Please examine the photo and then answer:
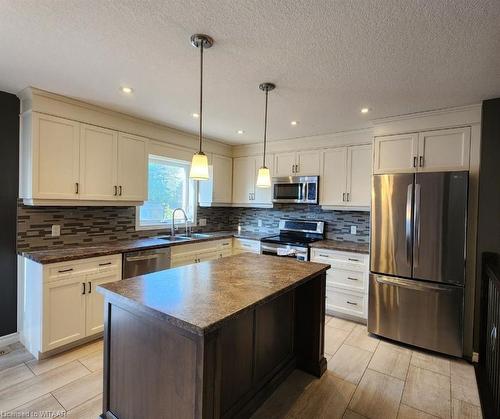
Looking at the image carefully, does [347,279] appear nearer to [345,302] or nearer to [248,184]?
[345,302]

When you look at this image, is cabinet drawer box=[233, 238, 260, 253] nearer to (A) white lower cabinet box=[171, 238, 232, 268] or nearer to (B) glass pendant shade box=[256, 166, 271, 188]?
(A) white lower cabinet box=[171, 238, 232, 268]

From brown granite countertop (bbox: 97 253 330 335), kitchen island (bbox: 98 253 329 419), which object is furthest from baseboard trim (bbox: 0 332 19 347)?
brown granite countertop (bbox: 97 253 330 335)

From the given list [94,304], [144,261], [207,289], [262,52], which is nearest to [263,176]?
[262,52]

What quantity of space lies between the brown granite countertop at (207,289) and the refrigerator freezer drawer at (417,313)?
3.94ft

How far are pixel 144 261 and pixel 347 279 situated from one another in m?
2.45

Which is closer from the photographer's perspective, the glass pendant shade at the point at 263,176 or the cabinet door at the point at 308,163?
the glass pendant shade at the point at 263,176

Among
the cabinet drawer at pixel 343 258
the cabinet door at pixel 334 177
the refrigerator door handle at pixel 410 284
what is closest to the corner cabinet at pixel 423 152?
→ the cabinet door at pixel 334 177

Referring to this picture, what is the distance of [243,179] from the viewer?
15.6 ft

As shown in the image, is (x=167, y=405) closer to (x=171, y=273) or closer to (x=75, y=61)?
(x=171, y=273)

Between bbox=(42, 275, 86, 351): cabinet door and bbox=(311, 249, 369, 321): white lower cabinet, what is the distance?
8.76 feet

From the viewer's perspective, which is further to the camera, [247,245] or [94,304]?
[247,245]

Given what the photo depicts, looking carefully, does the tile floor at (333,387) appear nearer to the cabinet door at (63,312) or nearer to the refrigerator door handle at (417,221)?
the cabinet door at (63,312)

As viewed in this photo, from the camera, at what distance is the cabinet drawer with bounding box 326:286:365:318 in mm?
3383

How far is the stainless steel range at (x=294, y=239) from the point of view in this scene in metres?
3.71
